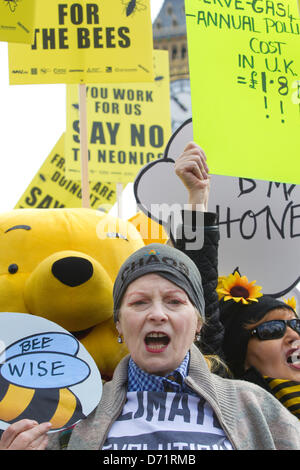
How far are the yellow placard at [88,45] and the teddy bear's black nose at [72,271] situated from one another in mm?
1259

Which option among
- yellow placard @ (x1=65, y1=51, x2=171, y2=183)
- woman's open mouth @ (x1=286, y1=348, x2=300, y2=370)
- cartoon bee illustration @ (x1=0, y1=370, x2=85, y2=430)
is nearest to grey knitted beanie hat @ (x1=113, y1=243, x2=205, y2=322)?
cartoon bee illustration @ (x1=0, y1=370, x2=85, y2=430)

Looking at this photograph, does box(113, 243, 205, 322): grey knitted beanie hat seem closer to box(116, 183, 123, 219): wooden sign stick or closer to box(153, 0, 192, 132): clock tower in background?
box(116, 183, 123, 219): wooden sign stick

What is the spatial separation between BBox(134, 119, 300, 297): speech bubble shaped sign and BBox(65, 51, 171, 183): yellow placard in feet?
6.21

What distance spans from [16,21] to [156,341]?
1.69 metres

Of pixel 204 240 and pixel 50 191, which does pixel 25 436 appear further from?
pixel 50 191

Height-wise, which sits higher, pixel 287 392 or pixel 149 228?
pixel 149 228

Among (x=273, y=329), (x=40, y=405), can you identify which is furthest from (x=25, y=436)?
(x=273, y=329)

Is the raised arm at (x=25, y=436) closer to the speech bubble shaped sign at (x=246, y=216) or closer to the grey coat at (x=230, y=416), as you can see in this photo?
the grey coat at (x=230, y=416)

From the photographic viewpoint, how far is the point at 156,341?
5.54ft

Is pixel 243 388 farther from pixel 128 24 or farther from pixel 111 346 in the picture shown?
pixel 128 24

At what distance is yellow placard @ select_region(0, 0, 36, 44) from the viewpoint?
262 cm

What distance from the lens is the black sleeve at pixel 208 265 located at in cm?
223

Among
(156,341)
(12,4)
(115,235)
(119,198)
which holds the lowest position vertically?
(156,341)
